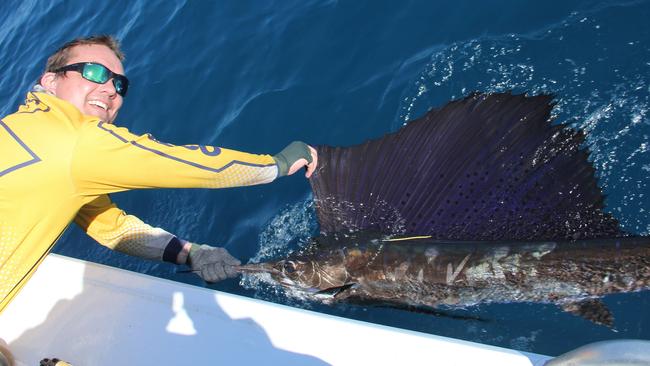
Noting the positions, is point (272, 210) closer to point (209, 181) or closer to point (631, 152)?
point (209, 181)

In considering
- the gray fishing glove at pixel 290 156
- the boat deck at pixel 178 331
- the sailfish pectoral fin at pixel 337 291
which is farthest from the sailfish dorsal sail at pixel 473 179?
the boat deck at pixel 178 331

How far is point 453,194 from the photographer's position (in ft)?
8.92

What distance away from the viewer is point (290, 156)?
2.71 meters

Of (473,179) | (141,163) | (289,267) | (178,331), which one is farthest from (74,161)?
(473,179)

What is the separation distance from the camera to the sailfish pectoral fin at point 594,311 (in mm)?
2463

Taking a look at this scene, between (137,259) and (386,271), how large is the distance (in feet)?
6.40

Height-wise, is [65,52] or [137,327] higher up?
[65,52]

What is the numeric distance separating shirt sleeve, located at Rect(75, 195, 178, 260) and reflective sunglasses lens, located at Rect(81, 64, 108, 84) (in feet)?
3.19

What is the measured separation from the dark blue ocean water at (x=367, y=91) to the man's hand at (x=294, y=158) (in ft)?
2.25

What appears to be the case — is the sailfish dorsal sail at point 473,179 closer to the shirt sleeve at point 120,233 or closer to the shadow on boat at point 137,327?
the shadow on boat at point 137,327

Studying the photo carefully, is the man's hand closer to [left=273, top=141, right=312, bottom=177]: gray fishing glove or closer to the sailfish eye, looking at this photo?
[left=273, top=141, right=312, bottom=177]: gray fishing glove

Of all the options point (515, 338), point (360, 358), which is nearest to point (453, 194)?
point (515, 338)

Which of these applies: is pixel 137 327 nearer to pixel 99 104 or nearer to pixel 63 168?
pixel 63 168

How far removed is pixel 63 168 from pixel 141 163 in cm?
32
